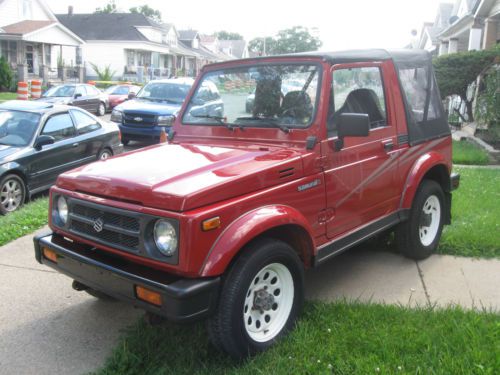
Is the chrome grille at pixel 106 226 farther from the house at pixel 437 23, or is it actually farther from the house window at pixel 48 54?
the house at pixel 437 23

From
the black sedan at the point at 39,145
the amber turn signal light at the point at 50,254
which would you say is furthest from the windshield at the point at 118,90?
the amber turn signal light at the point at 50,254

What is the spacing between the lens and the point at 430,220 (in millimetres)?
5391

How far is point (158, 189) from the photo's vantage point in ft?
10.3

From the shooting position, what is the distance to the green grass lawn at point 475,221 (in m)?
5.41

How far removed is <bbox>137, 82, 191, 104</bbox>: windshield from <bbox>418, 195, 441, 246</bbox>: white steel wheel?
9.01 m

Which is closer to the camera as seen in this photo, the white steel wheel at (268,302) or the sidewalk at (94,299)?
the white steel wheel at (268,302)

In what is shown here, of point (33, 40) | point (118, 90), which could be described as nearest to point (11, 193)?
point (118, 90)

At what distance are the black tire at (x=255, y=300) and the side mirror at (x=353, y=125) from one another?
99cm

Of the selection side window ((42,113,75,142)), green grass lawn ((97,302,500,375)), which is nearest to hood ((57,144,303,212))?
green grass lawn ((97,302,500,375))

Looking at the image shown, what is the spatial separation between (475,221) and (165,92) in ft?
31.0

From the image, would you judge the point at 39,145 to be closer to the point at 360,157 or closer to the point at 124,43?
the point at 360,157

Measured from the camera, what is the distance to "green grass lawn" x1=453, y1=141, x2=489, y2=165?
34.2 ft

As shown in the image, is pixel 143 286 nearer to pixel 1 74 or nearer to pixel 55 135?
pixel 55 135

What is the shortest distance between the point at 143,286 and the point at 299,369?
43.1 inches
